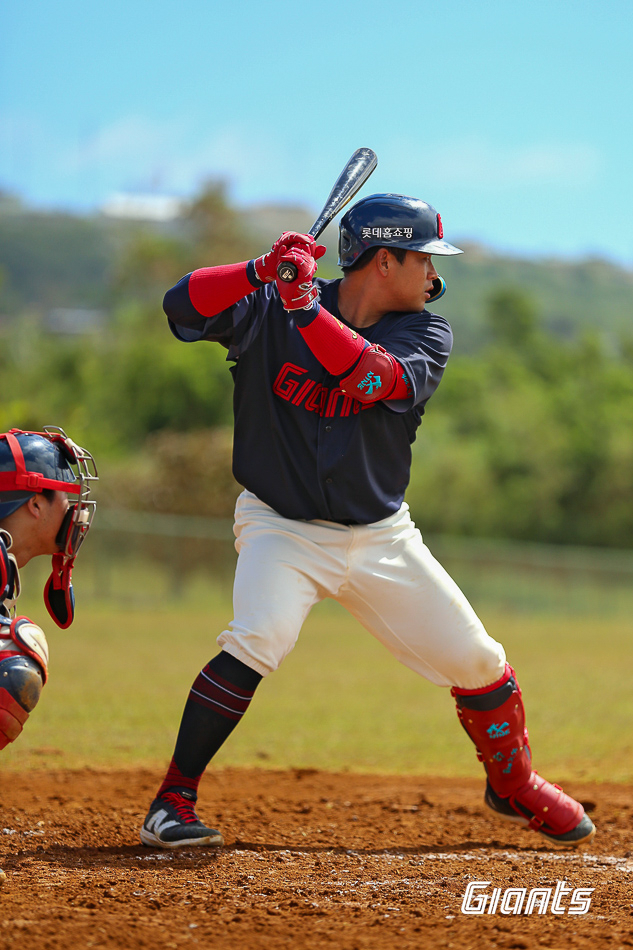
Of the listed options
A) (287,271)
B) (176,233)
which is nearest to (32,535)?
(287,271)

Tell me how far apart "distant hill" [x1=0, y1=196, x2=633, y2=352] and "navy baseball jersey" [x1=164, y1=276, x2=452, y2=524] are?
119278 millimetres

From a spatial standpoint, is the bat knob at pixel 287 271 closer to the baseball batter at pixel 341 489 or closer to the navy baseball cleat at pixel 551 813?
the baseball batter at pixel 341 489

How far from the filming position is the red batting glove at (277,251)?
3230mm

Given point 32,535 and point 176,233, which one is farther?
point 176,233

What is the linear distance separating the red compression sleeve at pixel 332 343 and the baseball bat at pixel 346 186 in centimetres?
46

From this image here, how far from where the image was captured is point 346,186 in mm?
3766

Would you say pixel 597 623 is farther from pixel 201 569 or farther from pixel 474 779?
pixel 474 779

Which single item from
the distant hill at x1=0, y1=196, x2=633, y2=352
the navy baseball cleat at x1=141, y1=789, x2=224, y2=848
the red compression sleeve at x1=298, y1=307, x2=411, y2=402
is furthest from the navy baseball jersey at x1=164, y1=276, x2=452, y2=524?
the distant hill at x1=0, y1=196, x2=633, y2=352

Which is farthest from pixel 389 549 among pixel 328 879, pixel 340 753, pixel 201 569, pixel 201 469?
pixel 201 469

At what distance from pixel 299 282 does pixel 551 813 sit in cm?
220

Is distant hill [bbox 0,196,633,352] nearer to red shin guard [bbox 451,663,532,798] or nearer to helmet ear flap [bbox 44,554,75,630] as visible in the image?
red shin guard [bbox 451,663,532,798]

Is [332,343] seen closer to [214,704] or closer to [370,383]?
[370,383]

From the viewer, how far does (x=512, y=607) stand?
22406mm

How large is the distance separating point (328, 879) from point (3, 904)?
98 centimetres
